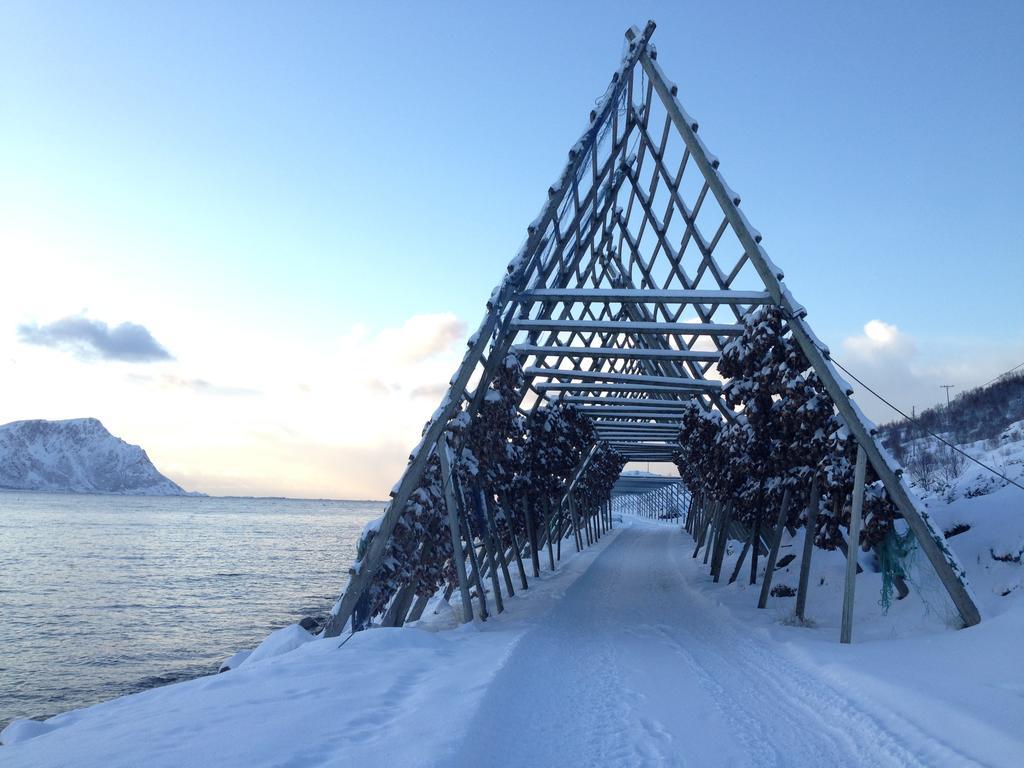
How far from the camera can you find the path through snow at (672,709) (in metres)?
5.44

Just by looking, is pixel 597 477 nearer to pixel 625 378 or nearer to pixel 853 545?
pixel 625 378

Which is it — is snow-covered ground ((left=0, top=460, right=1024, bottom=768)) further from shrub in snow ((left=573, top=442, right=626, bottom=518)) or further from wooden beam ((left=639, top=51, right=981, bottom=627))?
shrub in snow ((left=573, top=442, right=626, bottom=518))

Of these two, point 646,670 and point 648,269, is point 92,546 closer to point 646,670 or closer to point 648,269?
point 648,269

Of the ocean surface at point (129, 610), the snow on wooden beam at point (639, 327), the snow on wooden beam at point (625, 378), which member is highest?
the snow on wooden beam at point (639, 327)

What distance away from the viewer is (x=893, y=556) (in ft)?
34.1

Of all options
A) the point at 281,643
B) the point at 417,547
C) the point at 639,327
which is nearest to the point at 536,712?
the point at 417,547

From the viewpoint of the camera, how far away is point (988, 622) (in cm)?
852

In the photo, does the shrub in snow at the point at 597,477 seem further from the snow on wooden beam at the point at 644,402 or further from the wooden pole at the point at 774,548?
the wooden pole at the point at 774,548

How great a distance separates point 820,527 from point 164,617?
879 inches

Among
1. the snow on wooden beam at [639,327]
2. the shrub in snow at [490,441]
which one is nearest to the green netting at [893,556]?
the snow on wooden beam at [639,327]

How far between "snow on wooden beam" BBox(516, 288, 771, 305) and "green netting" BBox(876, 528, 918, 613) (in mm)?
3920

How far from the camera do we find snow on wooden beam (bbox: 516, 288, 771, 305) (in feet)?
37.4

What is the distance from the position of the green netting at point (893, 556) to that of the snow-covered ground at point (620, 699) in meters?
0.25

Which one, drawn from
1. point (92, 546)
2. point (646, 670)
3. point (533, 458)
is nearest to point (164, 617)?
point (533, 458)
